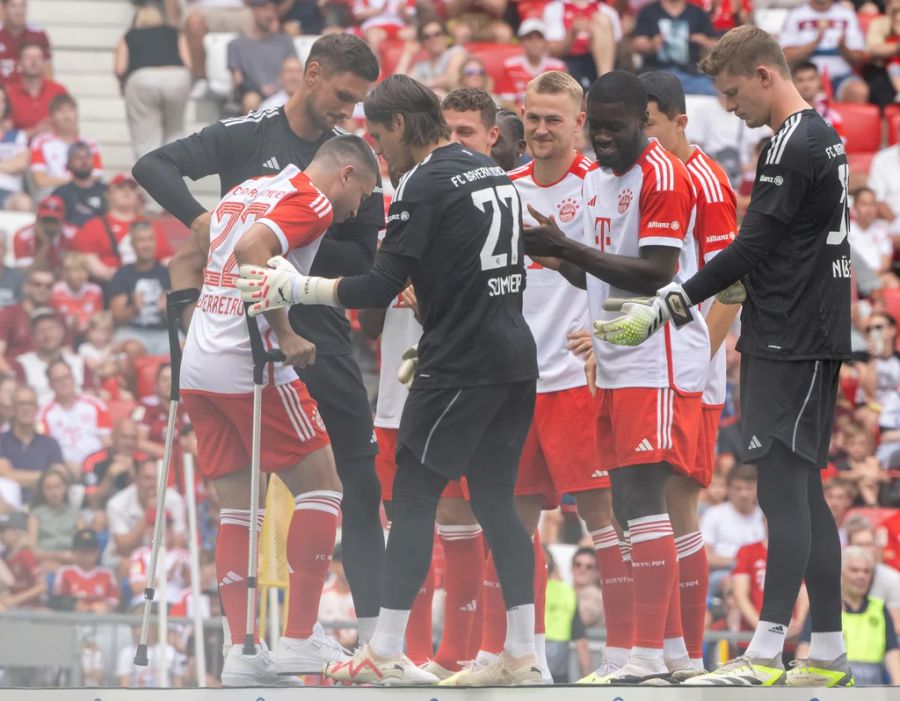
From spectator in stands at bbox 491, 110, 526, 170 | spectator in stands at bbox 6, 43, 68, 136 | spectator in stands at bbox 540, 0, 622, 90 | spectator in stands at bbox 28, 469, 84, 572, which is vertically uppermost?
spectator in stands at bbox 540, 0, 622, 90

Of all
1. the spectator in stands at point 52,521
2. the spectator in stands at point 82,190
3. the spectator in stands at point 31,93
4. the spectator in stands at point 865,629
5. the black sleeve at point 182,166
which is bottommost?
the spectator in stands at point 865,629

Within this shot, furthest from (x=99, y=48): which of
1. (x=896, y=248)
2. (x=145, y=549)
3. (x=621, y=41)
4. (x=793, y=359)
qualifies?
(x=793, y=359)

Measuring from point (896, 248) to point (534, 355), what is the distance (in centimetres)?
932

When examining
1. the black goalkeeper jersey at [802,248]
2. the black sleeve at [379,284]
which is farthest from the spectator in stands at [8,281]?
the black goalkeeper jersey at [802,248]

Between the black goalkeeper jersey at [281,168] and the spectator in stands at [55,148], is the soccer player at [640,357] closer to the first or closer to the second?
the black goalkeeper jersey at [281,168]

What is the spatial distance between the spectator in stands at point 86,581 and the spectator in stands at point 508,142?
518 cm

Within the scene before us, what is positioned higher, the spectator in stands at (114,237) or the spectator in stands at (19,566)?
the spectator in stands at (114,237)

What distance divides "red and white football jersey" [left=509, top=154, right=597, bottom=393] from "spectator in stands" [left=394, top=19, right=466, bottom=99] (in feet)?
26.5

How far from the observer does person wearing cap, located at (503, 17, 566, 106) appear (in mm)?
15422

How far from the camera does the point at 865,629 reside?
34.7 ft

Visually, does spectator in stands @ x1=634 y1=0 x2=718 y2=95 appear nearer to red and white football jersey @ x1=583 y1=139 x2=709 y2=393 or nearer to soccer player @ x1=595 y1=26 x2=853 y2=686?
red and white football jersey @ x1=583 y1=139 x2=709 y2=393

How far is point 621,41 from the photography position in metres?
16.1

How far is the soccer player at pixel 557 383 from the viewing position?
6652 mm

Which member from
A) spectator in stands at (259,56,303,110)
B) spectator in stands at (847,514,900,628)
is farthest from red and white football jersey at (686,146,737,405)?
spectator in stands at (259,56,303,110)
